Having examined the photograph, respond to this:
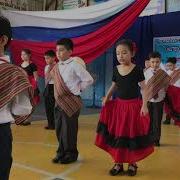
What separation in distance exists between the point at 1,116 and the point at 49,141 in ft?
8.71

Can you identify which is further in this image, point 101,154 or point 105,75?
point 105,75

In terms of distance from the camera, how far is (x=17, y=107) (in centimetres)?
167

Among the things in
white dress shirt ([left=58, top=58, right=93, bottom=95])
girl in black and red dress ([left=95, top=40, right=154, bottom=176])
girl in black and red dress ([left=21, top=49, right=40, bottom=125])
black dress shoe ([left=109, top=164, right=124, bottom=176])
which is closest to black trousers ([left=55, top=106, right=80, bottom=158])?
white dress shirt ([left=58, top=58, right=93, bottom=95])

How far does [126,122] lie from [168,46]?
494cm

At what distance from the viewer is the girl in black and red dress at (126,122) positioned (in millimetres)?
2918

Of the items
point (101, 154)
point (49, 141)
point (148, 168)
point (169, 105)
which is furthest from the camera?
point (169, 105)

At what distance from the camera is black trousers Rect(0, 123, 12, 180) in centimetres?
170

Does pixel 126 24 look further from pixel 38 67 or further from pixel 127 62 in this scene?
pixel 127 62

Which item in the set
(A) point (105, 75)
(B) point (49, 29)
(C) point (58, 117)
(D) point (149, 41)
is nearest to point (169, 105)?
(C) point (58, 117)

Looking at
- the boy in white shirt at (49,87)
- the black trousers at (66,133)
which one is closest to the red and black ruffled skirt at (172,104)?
the boy in white shirt at (49,87)

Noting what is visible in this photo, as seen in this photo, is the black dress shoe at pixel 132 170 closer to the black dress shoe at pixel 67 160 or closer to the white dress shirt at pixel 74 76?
the black dress shoe at pixel 67 160

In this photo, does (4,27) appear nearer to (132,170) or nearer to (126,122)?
(126,122)

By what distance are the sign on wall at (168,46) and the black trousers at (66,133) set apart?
4.61 metres

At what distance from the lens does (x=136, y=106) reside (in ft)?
9.66
